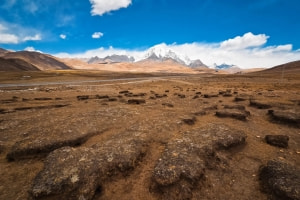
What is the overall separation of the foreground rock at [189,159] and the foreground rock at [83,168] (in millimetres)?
1234

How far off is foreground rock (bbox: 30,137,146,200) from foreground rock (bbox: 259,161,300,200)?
4203mm

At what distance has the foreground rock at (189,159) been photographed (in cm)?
498

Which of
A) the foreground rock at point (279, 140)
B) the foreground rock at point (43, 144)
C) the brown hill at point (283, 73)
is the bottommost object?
the brown hill at point (283, 73)

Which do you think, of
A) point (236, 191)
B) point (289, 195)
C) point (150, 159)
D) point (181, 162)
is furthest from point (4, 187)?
point (289, 195)

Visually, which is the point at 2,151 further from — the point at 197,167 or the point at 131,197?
the point at 197,167

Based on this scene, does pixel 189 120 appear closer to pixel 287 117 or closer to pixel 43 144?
pixel 287 117

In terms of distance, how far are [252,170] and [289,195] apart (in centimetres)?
165

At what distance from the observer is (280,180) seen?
4918 mm

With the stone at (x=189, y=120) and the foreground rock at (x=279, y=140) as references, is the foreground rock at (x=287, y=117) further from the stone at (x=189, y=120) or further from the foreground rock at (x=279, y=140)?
the stone at (x=189, y=120)

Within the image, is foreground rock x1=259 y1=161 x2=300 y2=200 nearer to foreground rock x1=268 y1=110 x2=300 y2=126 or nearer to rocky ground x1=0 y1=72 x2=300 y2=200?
rocky ground x1=0 y1=72 x2=300 y2=200

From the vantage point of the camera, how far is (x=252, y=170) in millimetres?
6031

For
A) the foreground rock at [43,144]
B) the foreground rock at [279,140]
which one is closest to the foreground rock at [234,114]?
the foreground rock at [279,140]

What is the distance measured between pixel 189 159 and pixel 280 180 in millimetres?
2626

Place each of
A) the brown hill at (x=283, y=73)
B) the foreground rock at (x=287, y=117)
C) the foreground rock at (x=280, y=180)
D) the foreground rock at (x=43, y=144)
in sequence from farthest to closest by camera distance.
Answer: the brown hill at (x=283, y=73), the foreground rock at (x=287, y=117), the foreground rock at (x=43, y=144), the foreground rock at (x=280, y=180)
